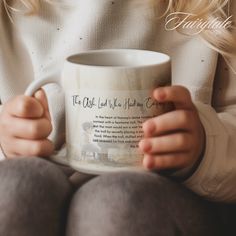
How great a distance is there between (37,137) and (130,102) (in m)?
0.13

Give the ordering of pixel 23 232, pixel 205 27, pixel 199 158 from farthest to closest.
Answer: pixel 205 27 < pixel 199 158 < pixel 23 232

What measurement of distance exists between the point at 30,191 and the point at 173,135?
0.52ft

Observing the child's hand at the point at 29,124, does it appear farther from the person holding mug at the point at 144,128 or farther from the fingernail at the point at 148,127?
the fingernail at the point at 148,127

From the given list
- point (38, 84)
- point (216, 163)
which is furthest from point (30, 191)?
point (216, 163)

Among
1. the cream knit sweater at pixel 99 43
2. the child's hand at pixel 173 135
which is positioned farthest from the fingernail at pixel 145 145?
the cream knit sweater at pixel 99 43

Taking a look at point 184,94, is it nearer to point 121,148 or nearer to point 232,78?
point 121,148

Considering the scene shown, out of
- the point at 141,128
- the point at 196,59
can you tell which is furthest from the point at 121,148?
the point at 196,59

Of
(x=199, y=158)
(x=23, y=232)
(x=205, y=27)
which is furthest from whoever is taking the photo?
(x=205, y=27)

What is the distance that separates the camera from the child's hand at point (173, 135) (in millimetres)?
594

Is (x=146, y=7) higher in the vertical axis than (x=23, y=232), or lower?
higher

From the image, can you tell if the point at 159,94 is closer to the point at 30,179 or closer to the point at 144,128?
the point at 144,128

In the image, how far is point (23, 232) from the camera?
0.57m

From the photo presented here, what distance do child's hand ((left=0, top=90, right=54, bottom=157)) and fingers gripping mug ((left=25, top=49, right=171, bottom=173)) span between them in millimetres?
40

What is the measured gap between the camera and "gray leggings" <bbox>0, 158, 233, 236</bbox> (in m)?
0.57
